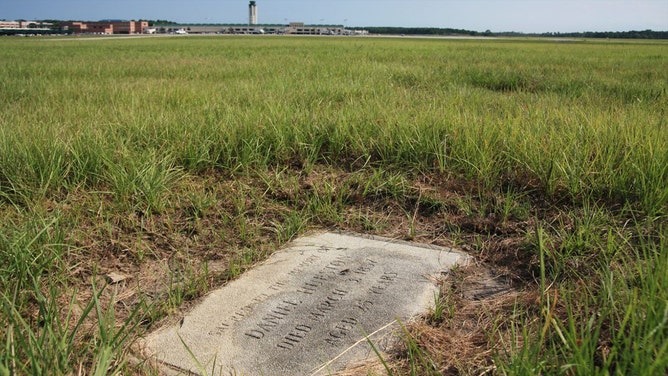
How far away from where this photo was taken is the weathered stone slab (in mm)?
1660

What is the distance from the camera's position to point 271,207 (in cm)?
298

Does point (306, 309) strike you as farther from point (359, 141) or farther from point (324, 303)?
point (359, 141)

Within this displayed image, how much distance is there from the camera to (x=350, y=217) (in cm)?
288

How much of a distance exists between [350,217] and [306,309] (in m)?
0.99

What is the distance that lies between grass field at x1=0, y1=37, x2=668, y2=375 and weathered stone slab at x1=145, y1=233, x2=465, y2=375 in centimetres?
10

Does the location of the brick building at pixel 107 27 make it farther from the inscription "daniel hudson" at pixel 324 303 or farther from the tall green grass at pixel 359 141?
the inscription "daniel hudson" at pixel 324 303

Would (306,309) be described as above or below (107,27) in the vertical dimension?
below

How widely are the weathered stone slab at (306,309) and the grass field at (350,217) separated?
0.34 ft

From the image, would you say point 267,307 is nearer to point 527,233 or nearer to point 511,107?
point 527,233

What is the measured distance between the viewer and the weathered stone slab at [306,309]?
1660mm

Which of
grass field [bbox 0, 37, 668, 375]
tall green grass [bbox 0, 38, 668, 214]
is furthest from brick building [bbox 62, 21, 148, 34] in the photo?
grass field [bbox 0, 37, 668, 375]

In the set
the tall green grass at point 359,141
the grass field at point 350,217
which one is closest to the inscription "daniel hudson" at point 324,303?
the grass field at point 350,217

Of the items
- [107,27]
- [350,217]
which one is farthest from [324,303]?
[107,27]

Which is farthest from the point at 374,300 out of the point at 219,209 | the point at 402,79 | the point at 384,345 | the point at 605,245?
the point at 402,79
